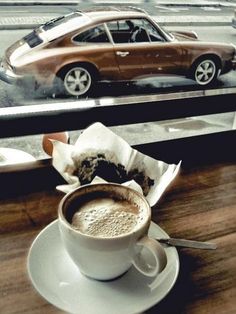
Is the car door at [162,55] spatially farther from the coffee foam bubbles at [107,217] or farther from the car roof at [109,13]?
the coffee foam bubbles at [107,217]

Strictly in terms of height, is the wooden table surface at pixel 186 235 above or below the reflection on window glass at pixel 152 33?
below

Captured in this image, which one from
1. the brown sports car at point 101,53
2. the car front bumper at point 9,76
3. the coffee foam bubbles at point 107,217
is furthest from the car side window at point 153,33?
the coffee foam bubbles at point 107,217

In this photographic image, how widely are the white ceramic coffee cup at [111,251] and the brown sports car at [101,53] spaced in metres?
0.83

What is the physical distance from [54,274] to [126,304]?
0.37 ft

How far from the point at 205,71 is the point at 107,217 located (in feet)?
3.51

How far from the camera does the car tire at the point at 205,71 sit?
1468 mm

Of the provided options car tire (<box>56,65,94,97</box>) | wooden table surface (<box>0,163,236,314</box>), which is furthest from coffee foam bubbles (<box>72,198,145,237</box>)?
car tire (<box>56,65,94,97</box>)

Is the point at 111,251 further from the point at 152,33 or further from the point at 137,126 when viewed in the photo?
the point at 152,33

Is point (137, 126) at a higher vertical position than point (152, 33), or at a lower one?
lower

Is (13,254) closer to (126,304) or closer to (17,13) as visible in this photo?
(126,304)

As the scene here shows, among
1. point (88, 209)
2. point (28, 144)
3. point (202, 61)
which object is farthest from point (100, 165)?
point (202, 61)

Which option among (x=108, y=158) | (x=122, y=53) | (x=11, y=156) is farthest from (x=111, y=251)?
(x=122, y=53)

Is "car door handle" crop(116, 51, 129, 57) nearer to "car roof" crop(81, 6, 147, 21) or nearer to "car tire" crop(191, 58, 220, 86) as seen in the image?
"car roof" crop(81, 6, 147, 21)

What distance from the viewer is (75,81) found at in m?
1.34
